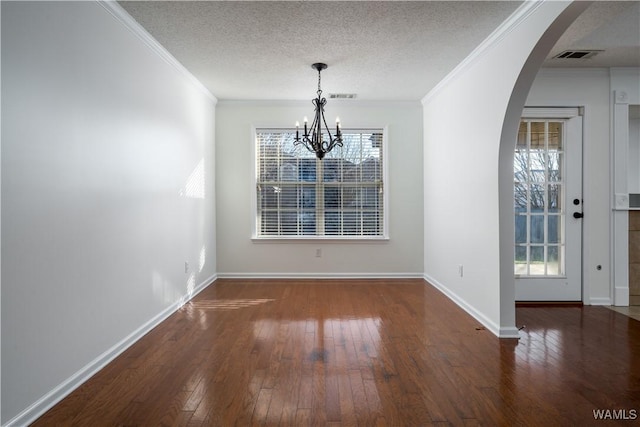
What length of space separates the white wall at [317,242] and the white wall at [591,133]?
175 cm

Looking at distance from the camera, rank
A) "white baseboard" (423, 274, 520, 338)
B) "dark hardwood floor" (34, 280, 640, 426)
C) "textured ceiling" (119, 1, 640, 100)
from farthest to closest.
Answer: "white baseboard" (423, 274, 520, 338) < "textured ceiling" (119, 1, 640, 100) < "dark hardwood floor" (34, 280, 640, 426)

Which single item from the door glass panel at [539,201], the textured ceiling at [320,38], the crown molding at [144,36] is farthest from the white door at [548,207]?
the crown molding at [144,36]

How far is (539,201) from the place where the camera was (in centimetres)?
393

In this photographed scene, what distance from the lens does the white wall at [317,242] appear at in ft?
17.3

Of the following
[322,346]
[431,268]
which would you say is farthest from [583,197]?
[322,346]

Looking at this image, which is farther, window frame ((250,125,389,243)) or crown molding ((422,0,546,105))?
window frame ((250,125,389,243))

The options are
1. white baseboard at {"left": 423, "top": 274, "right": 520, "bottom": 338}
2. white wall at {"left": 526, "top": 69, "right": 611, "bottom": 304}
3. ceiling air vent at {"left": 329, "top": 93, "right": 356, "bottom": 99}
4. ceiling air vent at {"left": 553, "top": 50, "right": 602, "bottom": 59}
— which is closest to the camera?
white baseboard at {"left": 423, "top": 274, "right": 520, "bottom": 338}

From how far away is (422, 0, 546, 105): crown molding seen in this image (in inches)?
103

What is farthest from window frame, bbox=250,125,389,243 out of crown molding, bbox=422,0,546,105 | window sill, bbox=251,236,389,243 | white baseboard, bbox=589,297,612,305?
white baseboard, bbox=589,297,612,305

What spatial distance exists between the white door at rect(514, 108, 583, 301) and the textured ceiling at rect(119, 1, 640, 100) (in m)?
0.71

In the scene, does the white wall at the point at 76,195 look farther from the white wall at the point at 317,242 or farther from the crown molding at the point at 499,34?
the crown molding at the point at 499,34

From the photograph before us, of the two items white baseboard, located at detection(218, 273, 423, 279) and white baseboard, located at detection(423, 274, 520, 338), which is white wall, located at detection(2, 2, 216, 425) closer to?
white baseboard, located at detection(218, 273, 423, 279)

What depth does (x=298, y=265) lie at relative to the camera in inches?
209

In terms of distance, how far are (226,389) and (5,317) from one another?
3.88 feet
